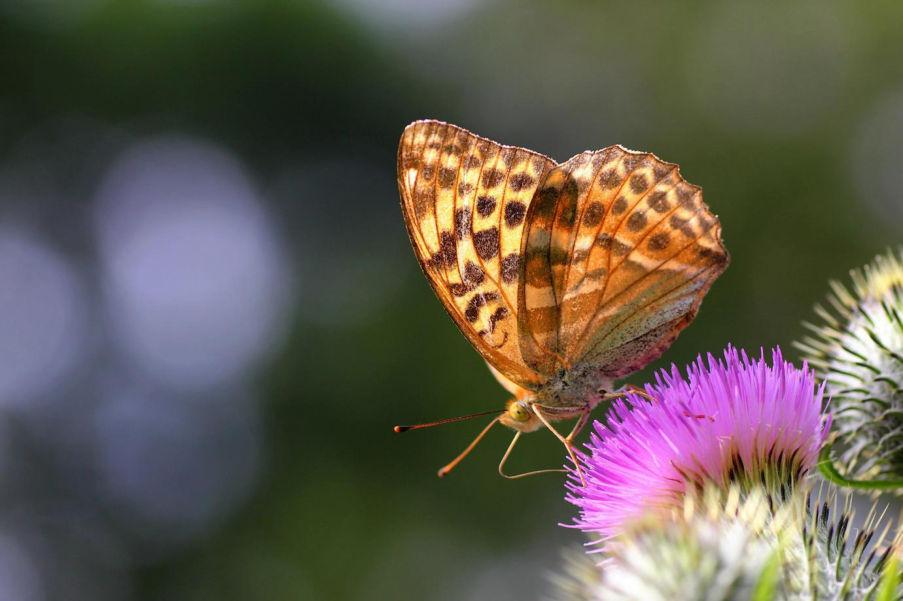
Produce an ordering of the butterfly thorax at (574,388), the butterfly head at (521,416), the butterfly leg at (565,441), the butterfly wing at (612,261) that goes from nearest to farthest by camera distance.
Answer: the butterfly leg at (565,441) < the butterfly wing at (612,261) < the butterfly thorax at (574,388) < the butterfly head at (521,416)

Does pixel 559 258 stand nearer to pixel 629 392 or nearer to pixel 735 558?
pixel 629 392

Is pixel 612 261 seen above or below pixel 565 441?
above

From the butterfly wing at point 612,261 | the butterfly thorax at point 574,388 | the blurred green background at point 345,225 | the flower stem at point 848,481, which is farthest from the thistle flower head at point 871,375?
the blurred green background at point 345,225

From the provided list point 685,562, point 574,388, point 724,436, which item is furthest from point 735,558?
point 574,388

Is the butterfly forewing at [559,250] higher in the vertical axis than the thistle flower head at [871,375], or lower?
higher

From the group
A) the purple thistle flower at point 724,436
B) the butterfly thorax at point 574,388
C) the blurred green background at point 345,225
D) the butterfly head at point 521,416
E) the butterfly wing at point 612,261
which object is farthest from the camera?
the blurred green background at point 345,225

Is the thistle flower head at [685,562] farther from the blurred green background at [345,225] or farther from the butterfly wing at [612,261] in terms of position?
the blurred green background at [345,225]

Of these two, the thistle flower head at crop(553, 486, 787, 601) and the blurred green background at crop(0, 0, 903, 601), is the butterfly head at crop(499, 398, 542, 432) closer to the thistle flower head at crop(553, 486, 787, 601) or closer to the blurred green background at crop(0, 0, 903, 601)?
the thistle flower head at crop(553, 486, 787, 601)
